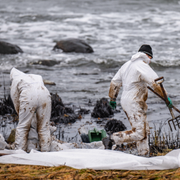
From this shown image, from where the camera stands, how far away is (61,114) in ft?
28.8

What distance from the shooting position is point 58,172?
451 centimetres

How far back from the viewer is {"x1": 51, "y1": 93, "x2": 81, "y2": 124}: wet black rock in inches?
A: 330

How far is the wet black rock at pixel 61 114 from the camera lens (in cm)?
839

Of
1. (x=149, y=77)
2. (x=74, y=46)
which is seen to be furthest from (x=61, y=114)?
(x=74, y=46)

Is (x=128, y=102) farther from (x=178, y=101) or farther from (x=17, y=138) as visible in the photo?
(x=178, y=101)

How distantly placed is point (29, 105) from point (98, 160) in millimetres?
1620

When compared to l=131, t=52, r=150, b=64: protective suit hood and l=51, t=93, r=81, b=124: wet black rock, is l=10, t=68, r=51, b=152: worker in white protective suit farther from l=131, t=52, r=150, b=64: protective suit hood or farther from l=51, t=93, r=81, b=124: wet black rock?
l=51, t=93, r=81, b=124: wet black rock

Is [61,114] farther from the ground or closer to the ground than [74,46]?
closer to the ground

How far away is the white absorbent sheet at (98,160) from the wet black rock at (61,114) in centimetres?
315

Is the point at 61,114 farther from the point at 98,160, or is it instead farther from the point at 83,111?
the point at 98,160

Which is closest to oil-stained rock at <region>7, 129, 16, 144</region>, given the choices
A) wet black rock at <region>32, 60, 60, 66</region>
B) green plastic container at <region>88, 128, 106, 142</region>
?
green plastic container at <region>88, 128, 106, 142</region>

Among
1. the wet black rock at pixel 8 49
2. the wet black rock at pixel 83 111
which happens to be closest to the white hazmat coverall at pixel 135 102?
the wet black rock at pixel 83 111

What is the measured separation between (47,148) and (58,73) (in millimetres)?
8127

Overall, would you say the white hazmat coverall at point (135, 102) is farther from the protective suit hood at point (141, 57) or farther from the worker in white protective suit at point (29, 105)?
the worker in white protective suit at point (29, 105)
